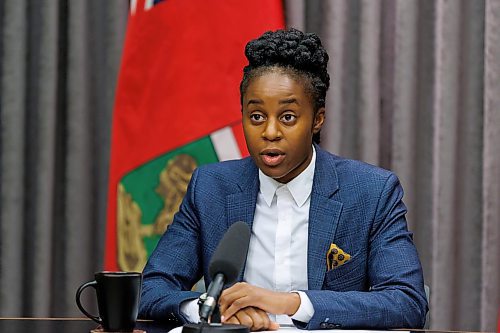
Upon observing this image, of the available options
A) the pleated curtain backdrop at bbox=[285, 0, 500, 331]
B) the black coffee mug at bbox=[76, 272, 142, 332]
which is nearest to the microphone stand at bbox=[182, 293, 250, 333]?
the black coffee mug at bbox=[76, 272, 142, 332]

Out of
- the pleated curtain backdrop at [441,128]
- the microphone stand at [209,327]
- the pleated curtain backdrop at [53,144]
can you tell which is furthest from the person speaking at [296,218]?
the pleated curtain backdrop at [53,144]

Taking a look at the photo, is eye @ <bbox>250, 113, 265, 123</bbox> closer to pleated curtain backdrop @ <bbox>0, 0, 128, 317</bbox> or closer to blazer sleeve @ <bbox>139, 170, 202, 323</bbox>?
blazer sleeve @ <bbox>139, 170, 202, 323</bbox>

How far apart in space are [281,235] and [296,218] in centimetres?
6

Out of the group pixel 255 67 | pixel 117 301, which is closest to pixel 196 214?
pixel 255 67

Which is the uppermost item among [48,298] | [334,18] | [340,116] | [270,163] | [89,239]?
[334,18]

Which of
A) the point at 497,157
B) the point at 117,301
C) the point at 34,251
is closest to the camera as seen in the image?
the point at 117,301

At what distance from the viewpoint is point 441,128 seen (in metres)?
3.04

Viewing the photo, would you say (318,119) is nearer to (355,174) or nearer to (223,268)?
(355,174)

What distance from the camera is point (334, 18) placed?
10.1 feet

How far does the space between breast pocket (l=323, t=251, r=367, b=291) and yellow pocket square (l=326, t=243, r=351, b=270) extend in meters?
0.01

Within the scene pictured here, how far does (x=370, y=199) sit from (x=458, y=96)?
1.19 m

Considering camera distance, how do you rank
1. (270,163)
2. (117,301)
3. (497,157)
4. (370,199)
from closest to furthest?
1. (117,301)
2. (270,163)
3. (370,199)
4. (497,157)

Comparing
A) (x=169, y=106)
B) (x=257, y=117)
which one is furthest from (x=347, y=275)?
(x=169, y=106)

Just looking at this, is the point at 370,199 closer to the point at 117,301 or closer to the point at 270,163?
the point at 270,163
